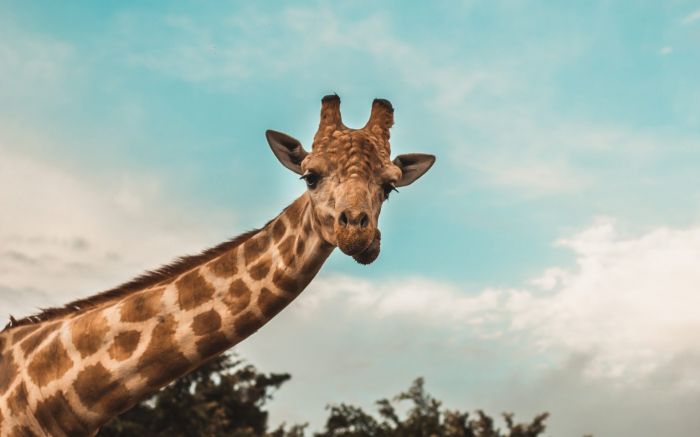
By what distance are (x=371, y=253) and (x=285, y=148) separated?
5.39 ft

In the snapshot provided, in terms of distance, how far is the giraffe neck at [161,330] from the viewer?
27.3 feet

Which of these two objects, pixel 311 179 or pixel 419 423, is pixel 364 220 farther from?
pixel 419 423

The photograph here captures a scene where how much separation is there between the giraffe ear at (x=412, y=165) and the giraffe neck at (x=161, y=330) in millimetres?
1200

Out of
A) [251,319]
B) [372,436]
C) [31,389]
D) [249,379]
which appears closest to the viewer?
[251,319]

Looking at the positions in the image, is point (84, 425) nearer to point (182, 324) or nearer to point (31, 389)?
point (31, 389)

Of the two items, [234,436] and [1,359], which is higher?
[234,436]

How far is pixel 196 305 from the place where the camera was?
849 cm

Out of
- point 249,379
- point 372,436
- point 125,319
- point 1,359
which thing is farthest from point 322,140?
point 249,379

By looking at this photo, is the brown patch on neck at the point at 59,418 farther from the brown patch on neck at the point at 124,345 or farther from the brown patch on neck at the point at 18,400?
the brown patch on neck at the point at 124,345

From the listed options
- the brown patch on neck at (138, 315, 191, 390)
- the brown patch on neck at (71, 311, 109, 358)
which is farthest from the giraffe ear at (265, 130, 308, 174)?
the brown patch on neck at (71, 311, 109, 358)

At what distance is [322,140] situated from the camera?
862 cm

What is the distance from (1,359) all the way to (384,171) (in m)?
4.42

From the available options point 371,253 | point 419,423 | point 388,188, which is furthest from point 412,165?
point 419,423

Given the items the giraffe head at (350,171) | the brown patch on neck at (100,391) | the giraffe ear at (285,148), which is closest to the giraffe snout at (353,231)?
the giraffe head at (350,171)
